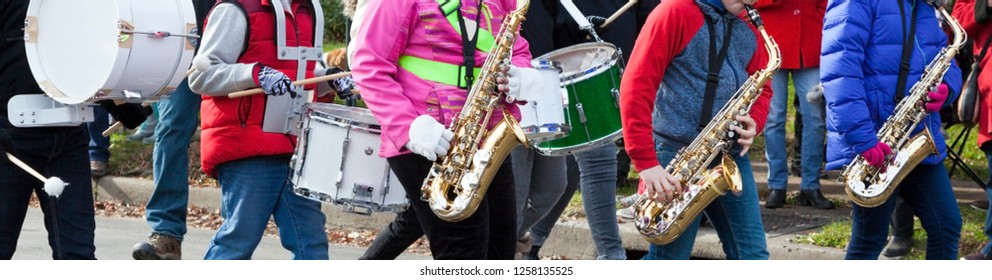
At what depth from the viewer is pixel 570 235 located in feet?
27.0

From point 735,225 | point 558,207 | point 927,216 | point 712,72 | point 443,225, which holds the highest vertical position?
point 712,72

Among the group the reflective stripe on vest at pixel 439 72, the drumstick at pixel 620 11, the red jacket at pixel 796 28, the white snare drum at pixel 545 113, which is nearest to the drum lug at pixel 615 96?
the white snare drum at pixel 545 113

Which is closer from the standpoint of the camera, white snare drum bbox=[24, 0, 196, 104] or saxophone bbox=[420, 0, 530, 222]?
saxophone bbox=[420, 0, 530, 222]

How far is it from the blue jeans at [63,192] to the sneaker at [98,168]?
4.35m

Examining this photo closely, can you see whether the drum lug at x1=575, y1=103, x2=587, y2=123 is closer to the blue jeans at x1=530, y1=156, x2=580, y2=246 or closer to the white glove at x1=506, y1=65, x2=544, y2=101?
the white glove at x1=506, y1=65, x2=544, y2=101

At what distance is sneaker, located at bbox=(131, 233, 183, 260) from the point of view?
7.21 m

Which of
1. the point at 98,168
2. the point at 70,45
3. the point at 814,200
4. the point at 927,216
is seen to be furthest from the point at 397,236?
the point at 98,168

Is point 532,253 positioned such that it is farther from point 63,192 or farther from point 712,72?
point 63,192

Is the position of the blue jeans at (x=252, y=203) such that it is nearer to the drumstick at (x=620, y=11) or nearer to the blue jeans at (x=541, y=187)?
the blue jeans at (x=541, y=187)

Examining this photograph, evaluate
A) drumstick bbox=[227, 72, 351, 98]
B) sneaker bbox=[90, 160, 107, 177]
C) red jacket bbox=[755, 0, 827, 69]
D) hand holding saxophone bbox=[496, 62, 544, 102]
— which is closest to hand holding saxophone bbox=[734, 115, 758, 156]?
hand holding saxophone bbox=[496, 62, 544, 102]

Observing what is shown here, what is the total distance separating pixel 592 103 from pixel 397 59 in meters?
1.30

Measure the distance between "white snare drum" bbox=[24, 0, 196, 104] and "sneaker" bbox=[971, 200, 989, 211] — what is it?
5207mm
